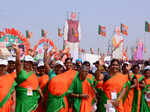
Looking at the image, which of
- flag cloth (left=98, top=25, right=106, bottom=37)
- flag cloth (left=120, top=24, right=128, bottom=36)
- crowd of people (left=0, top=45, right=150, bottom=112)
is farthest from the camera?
flag cloth (left=98, top=25, right=106, bottom=37)

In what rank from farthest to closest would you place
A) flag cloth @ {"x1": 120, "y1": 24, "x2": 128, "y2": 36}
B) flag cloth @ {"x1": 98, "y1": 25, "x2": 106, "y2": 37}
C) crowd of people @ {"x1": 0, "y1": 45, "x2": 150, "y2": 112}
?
flag cloth @ {"x1": 98, "y1": 25, "x2": 106, "y2": 37} → flag cloth @ {"x1": 120, "y1": 24, "x2": 128, "y2": 36} → crowd of people @ {"x1": 0, "y1": 45, "x2": 150, "y2": 112}

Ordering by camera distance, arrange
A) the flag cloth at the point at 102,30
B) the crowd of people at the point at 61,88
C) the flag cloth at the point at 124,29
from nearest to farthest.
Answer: the crowd of people at the point at 61,88, the flag cloth at the point at 124,29, the flag cloth at the point at 102,30

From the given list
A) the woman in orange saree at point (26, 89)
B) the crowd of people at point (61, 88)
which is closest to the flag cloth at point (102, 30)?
the crowd of people at point (61, 88)

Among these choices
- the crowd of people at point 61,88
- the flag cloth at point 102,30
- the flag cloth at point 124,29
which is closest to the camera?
the crowd of people at point 61,88

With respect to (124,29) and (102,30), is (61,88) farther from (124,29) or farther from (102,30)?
(102,30)

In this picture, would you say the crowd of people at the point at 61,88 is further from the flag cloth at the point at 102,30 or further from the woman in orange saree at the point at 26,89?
the flag cloth at the point at 102,30

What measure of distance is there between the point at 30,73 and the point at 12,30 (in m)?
16.9

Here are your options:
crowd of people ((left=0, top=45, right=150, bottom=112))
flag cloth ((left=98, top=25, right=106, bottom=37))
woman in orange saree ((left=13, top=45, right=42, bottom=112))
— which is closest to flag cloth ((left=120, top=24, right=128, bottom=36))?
flag cloth ((left=98, top=25, right=106, bottom=37))

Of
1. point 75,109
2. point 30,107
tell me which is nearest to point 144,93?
point 75,109

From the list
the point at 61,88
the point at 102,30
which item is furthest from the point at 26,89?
the point at 102,30

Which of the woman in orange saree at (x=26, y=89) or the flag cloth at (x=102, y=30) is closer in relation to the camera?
the woman in orange saree at (x=26, y=89)

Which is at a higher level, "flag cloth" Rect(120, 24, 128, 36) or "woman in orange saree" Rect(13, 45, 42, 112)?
"flag cloth" Rect(120, 24, 128, 36)

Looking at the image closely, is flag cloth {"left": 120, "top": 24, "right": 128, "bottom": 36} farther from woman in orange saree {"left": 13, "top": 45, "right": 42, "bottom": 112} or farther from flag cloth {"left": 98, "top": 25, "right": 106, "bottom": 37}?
woman in orange saree {"left": 13, "top": 45, "right": 42, "bottom": 112}

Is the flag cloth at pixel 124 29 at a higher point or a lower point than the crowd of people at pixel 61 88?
higher
